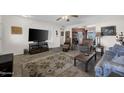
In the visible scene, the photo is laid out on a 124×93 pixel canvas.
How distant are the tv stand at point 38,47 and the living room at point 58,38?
0.01 meters

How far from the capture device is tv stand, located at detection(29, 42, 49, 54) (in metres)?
1.30

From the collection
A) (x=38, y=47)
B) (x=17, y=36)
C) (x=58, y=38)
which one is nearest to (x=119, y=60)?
(x=58, y=38)

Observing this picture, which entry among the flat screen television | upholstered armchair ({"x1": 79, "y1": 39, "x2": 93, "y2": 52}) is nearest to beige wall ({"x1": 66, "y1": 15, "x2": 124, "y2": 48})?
upholstered armchair ({"x1": 79, "y1": 39, "x2": 93, "y2": 52})

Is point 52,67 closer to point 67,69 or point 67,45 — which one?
point 67,69

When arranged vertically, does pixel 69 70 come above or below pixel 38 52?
below

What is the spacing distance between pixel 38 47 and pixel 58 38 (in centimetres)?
35

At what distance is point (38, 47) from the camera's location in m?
1.35

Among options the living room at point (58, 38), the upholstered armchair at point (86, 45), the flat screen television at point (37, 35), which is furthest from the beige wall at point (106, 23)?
the flat screen television at point (37, 35)
